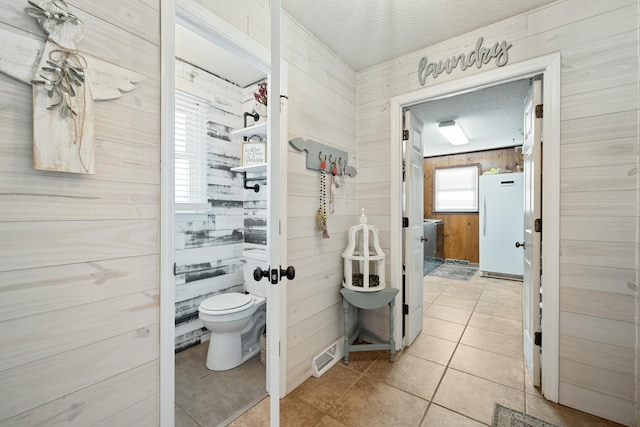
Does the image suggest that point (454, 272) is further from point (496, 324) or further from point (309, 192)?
point (309, 192)

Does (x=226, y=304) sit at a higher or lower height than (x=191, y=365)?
higher

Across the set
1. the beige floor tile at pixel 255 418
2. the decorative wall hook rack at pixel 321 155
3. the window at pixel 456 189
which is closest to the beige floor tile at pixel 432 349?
the beige floor tile at pixel 255 418

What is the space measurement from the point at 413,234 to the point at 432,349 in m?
1.02

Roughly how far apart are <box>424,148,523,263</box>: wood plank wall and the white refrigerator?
92cm

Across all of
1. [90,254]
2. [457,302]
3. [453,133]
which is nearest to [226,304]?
[90,254]

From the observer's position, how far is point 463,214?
227 inches

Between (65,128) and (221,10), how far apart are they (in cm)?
100

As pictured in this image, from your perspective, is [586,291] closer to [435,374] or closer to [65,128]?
[435,374]

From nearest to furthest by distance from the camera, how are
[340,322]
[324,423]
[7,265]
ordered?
[7,265] → [324,423] → [340,322]

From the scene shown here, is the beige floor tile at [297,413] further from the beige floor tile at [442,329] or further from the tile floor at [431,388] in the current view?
the beige floor tile at [442,329]

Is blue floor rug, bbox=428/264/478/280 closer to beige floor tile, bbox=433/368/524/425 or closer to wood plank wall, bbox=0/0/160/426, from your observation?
beige floor tile, bbox=433/368/524/425

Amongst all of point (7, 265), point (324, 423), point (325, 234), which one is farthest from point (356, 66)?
point (324, 423)

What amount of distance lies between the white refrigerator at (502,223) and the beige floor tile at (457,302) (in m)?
1.51

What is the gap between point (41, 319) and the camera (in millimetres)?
867
